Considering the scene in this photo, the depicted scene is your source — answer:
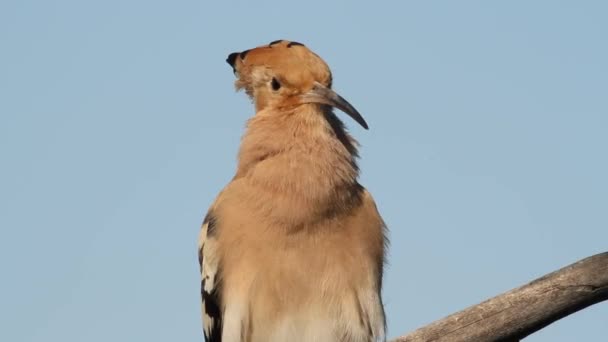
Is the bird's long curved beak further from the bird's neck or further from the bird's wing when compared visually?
the bird's wing

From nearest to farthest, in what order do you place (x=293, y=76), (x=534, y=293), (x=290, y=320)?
1. (x=534, y=293)
2. (x=290, y=320)
3. (x=293, y=76)

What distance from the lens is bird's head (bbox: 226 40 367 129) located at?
452 cm

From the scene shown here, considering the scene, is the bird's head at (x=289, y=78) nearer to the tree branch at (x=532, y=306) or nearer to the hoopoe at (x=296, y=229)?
the hoopoe at (x=296, y=229)

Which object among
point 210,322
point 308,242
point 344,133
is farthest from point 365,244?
point 210,322

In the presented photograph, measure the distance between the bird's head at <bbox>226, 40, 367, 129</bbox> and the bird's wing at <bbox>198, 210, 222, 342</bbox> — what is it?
59cm

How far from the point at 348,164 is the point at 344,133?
198 mm

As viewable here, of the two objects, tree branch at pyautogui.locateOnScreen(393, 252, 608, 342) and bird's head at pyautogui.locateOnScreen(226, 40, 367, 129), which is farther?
bird's head at pyautogui.locateOnScreen(226, 40, 367, 129)

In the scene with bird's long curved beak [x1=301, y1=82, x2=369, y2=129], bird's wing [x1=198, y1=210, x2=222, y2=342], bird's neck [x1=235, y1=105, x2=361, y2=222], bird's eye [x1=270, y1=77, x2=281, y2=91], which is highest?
bird's eye [x1=270, y1=77, x2=281, y2=91]

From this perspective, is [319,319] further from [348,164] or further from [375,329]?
[348,164]

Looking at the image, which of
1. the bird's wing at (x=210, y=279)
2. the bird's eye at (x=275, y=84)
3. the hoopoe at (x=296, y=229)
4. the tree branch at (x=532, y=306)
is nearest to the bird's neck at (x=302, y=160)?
the hoopoe at (x=296, y=229)

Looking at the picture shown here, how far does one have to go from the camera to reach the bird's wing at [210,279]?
4.53 meters

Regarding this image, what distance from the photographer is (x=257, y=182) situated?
4.40 metres

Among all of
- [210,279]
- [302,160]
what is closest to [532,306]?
[302,160]

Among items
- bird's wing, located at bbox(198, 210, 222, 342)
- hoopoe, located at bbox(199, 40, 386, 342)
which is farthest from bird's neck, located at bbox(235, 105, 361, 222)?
bird's wing, located at bbox(198, 210, 222, 342)
